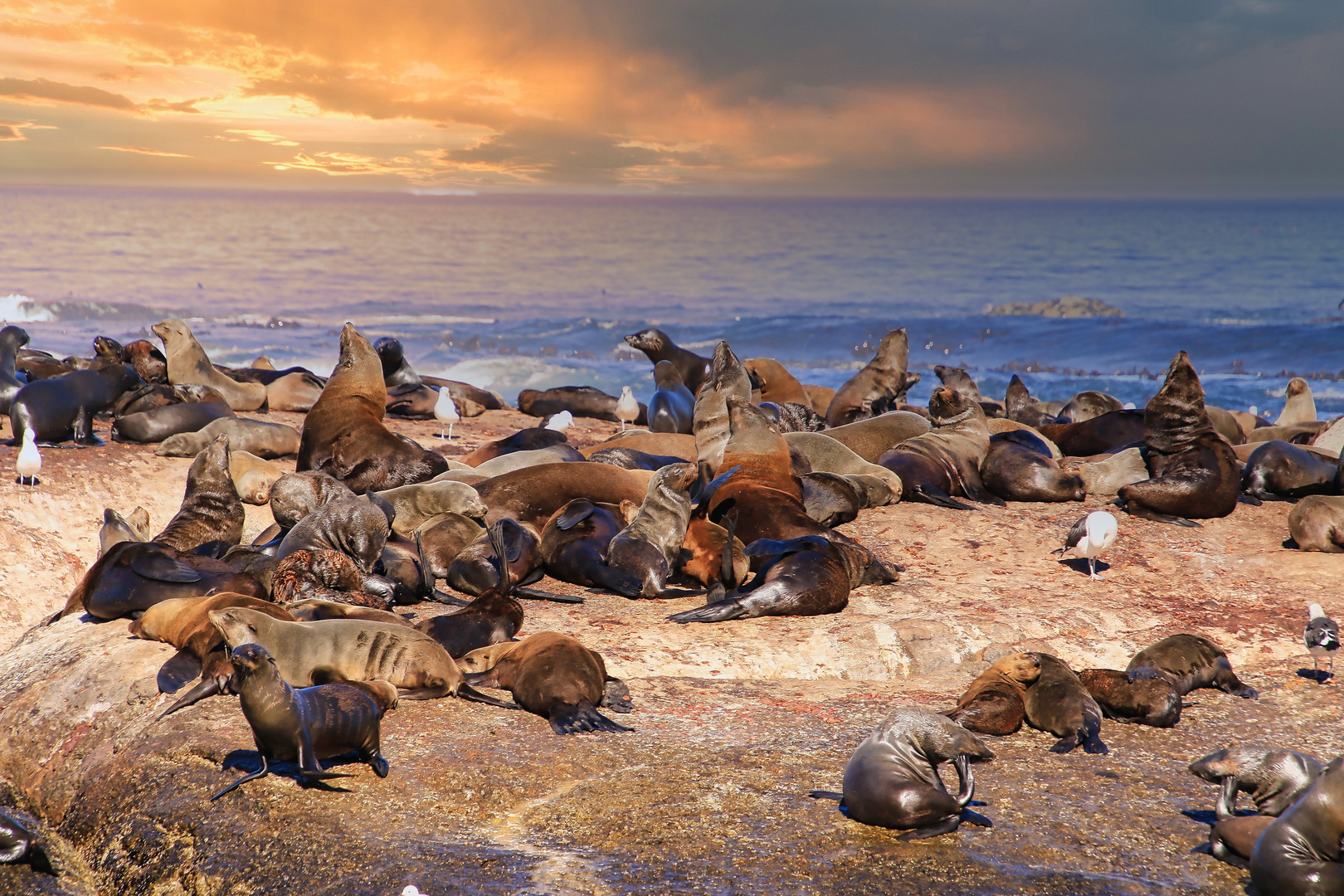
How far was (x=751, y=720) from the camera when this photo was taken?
4.60 metres

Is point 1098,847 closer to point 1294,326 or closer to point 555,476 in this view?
point 555,476

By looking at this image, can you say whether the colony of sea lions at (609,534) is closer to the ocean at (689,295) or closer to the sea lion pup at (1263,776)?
the sea lion pup at (1263,776)

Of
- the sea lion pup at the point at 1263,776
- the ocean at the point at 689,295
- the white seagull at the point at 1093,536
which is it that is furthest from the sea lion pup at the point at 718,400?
the ocean at the point at 689,295

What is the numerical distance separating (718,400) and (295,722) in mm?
6169

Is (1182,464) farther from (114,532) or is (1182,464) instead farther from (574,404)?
(114,532)

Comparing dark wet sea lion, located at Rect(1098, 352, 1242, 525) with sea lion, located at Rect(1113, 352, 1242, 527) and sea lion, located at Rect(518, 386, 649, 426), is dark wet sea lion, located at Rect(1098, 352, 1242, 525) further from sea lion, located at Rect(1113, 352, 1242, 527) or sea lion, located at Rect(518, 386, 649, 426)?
sea lion, located at Rect(518, 386, 649, 426)

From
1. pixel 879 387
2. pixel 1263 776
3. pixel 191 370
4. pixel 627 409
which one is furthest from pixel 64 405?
pixel 1263 776

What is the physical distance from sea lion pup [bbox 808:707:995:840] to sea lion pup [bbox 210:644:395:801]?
175 centimetres

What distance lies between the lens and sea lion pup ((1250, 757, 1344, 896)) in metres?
2.85

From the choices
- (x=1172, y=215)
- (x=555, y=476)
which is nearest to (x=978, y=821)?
(x=555, y=476)

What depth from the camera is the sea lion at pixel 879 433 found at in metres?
9.95

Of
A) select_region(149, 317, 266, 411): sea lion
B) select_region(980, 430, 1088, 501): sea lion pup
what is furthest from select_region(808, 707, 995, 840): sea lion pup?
select_region(149, 317, 266, 411): sea lion

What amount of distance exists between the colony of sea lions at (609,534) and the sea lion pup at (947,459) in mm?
27

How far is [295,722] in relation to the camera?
12.0 feet
